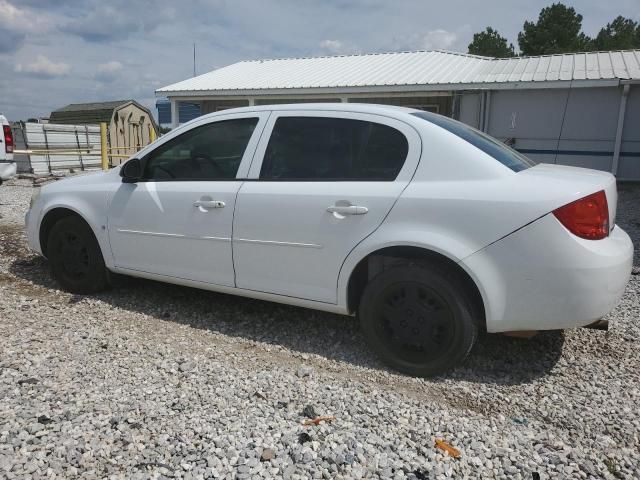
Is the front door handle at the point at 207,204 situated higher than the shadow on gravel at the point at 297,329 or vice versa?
the front door handle at the point at 207,204

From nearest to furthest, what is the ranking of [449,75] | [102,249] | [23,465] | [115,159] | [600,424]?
[23,465], [600,424], [102,249], [449,75], [115,159]

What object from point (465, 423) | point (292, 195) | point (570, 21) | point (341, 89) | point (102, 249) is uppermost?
point (570, 21)

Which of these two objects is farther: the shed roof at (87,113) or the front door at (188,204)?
the shed roof at (87,113)

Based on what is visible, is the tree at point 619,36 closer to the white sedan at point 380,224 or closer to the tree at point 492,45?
the tree at point 492,45

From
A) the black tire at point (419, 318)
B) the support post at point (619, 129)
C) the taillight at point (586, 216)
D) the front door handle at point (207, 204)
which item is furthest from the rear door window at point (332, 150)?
the support post at point (619, 129)

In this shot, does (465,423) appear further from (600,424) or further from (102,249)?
(102,249)

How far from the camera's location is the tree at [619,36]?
30.6 meters

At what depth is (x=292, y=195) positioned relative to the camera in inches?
135

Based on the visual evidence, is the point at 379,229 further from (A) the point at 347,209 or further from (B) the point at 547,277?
(B) the point at 547,277

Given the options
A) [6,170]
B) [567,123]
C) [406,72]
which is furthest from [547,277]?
[406,72]

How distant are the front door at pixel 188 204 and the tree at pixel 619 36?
33.2 meters

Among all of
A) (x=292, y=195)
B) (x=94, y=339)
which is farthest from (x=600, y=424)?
(x=94, y=339)

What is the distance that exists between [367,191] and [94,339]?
221cm

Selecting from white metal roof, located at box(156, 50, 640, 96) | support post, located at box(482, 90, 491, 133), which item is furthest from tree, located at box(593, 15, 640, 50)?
support post, located at box(482, 90, 491, 133)
